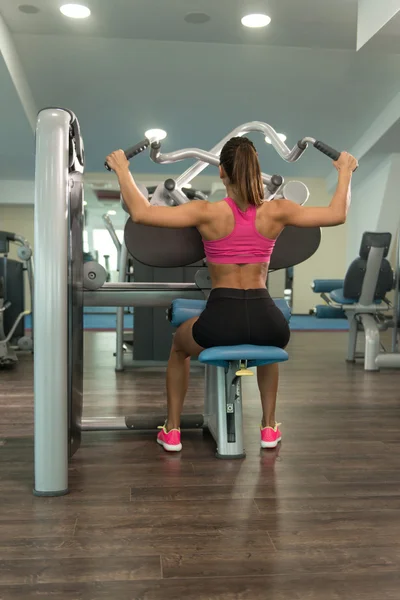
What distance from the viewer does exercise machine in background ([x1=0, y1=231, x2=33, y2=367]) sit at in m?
4.32

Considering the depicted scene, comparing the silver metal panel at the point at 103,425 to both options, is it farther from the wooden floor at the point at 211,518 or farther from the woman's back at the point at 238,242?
the woman's back at the point at 238,242

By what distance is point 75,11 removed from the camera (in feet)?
15.5

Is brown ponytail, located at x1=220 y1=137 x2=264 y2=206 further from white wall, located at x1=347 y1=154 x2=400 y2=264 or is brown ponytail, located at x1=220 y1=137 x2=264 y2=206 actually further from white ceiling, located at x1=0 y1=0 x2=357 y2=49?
white wall, located at x1=347 y1=154 x2=400 y2=264

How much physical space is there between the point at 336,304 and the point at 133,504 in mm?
3314

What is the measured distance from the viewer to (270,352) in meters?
1.94

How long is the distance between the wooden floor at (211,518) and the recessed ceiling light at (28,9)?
131 inches

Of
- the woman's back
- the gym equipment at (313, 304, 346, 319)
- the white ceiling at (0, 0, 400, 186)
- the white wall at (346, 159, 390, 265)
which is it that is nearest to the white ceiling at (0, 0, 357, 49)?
the white ceiling at (0, 0, 400, 186)

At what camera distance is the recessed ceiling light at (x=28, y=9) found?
4723 mm

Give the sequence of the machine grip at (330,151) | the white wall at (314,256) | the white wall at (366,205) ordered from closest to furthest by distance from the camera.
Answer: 1. the machine grip at (330,151)
2. the white wall at (366,205)
3. the white wall at (314,256)

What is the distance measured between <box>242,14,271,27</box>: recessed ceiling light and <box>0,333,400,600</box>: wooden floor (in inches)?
128

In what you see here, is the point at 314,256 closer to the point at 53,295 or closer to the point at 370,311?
the point at 370,311

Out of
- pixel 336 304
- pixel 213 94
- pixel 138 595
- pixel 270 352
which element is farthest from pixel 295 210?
pixel 213 94

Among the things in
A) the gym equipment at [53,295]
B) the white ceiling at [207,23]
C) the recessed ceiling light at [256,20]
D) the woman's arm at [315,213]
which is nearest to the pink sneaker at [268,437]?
the gym equipment at [53,295]

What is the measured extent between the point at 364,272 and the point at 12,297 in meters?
2.79
